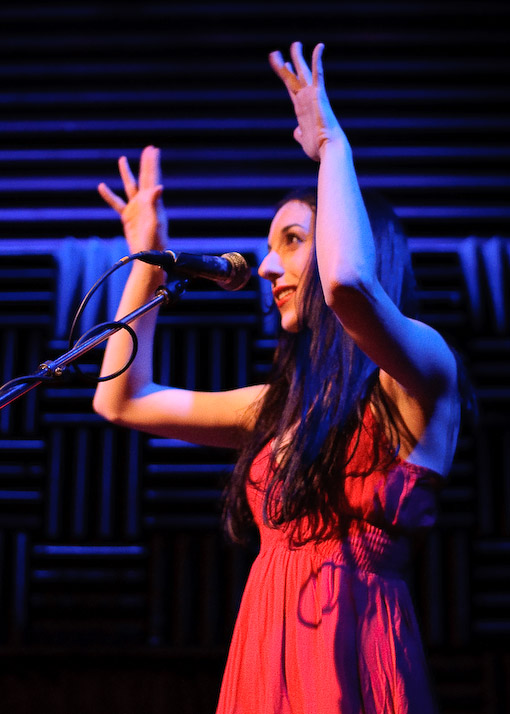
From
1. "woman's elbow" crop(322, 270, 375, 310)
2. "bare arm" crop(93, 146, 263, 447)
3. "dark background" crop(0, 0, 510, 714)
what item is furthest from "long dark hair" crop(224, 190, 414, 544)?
"dark background" crop(0, 0, 510, 714)

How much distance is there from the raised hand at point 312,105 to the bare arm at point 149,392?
425 millimetres

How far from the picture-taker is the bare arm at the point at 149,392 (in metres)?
1.64

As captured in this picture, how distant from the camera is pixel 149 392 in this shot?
1.68 m

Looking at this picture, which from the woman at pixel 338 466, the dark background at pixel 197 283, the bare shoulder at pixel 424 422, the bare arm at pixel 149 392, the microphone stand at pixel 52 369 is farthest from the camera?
the dark background at pixel 197 283

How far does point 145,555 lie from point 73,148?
1.42 m

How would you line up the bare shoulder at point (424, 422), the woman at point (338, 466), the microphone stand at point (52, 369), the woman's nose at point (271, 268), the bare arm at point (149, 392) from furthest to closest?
the bare arm at point (149, 392) < the woman's nose at point (271, 268) < the bare shoulder at point (424, 422) < the woman at point (338, 466) < the microphone stand at point (52, 369)

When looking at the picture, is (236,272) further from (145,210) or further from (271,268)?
(145,210)

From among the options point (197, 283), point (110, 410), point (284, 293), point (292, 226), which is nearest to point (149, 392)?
point (110, 410)

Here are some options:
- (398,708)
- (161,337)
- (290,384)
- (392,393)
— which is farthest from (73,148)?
(398,708)

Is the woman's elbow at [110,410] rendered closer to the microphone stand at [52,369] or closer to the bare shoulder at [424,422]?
the microphone stand at [52,369]

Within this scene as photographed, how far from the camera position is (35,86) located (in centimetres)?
240

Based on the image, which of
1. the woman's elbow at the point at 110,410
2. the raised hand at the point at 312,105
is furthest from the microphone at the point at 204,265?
the woman's elbow at the point at 110,410

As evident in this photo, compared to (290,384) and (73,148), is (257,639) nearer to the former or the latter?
(290,384)

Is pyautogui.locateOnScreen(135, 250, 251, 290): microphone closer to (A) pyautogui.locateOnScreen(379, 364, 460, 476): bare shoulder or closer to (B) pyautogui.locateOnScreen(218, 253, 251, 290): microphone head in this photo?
(B) pyautogui.locateOnScreen(218, 253, 251, 290): microphone head
